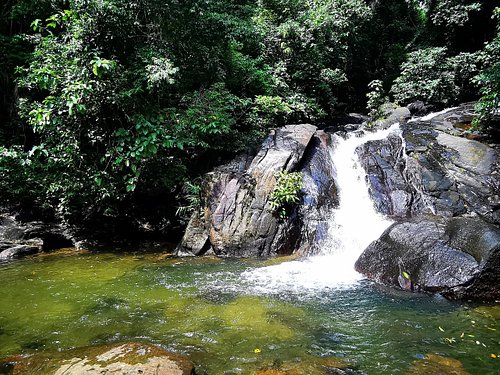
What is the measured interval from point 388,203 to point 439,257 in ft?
10.8

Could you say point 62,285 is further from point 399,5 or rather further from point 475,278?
point 399,5

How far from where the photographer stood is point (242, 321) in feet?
16.5

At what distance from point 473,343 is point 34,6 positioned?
14.6 metres

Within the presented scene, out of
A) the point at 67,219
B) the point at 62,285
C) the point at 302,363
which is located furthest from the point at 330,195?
the point at 67,219

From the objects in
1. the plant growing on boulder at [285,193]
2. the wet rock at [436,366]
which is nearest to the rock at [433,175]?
the plant growing on boulder at [285,193]

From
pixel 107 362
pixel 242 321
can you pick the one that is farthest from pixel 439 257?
pixel 107 362

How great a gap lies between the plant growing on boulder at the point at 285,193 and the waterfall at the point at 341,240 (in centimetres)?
131

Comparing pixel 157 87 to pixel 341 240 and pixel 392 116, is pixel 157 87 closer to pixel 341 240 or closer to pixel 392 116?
pixel 341 240

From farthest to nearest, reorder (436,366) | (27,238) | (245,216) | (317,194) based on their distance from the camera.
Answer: (27,238), (317,194), (245,216), (436,366)

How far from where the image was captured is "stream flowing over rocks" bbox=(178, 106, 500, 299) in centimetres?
649

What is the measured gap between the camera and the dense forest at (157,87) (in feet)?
28.0

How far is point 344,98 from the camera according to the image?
21.3m

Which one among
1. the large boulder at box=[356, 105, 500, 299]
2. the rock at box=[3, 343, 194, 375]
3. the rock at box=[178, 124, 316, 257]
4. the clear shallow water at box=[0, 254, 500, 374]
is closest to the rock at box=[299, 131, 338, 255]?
the rock at box=[178, 124, 316, 257]

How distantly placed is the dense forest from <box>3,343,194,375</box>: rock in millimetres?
5234
